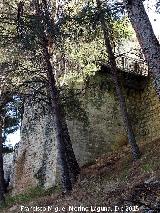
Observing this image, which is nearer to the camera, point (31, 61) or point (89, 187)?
point (89, 187)

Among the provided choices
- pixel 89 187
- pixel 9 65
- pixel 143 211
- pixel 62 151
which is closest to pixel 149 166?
pixel 89 187

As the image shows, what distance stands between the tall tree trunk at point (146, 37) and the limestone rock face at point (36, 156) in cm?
1126

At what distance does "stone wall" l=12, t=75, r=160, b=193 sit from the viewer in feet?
69.9

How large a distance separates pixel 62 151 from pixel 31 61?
12.0 feet

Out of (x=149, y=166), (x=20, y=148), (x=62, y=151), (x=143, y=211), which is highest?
(x=20, y=148)

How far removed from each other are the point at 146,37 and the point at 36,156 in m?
15.1

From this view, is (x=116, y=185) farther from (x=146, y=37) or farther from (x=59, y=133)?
(x=146, y=37)

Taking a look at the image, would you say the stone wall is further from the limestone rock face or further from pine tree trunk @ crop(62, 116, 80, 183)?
pine tree trunk @ crop(62, 116, 80, 183)

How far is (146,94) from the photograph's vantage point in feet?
73.7

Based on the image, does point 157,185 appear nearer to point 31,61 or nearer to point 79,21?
point 79,21

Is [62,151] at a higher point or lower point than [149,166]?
higher

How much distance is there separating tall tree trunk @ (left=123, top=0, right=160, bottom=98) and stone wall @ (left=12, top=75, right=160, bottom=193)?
1130 cm

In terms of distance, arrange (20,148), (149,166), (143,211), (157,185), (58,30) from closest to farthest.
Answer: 1. (143,211)
2. (157,185)
3. (58,30)
4. (149,166)
5. (20,148)

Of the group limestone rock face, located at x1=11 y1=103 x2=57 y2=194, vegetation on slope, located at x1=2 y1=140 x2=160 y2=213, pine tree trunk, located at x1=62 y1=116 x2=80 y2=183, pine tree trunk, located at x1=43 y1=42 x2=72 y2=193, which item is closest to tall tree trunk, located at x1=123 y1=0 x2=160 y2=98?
vegetation on slope, located at x1=2 y1=140 x2=160 y2=213
